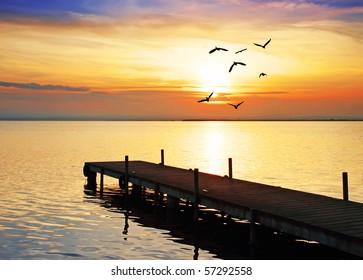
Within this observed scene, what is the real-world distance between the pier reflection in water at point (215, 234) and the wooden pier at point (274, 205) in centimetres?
78

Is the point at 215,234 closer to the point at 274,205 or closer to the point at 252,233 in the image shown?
the point at 252,233

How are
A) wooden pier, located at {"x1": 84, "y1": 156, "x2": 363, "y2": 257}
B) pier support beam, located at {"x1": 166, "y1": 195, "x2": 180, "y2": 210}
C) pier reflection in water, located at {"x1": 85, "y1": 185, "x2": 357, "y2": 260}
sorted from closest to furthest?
wooden pier, located at {"x1": 84, "y1": 156, "x2": 363, "y2": 257}
pier reflection in water, located at {"x1": 85, "y1": 185, "x2": 357, "y2": 260}
pier support beam, located at {"x1": 166, "y1": 195, "x2": 180, "y2": 210}

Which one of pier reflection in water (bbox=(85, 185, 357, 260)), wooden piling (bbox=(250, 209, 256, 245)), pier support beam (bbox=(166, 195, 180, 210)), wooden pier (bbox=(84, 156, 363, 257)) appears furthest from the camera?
pier support beam (bbox=(166, 195, 180, 210))

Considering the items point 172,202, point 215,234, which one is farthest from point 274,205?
point 172,202

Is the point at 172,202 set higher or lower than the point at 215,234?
higher

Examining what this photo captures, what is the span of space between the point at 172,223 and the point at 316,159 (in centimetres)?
4182

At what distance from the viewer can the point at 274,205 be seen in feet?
56.5

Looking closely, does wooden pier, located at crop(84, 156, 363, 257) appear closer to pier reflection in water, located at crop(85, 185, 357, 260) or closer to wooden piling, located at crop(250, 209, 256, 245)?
wooden piling, located at crop(250, 209, 256, 245)

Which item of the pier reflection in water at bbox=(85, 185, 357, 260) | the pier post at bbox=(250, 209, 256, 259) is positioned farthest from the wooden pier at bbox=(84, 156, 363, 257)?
the pier reflection in water at bbox=(85, 185, 357, 260)

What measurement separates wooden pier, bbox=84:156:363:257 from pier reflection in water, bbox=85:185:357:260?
0.78 meters

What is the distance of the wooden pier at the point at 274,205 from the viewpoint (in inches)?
525

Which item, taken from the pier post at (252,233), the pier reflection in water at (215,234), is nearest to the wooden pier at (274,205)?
the pier post at (252,233)

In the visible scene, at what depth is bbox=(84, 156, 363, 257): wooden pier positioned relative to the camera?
525 inches

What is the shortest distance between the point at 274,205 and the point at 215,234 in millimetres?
3472
